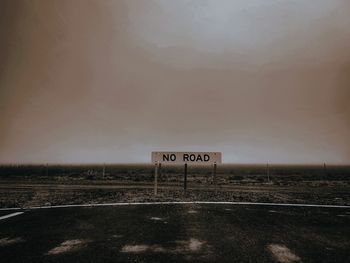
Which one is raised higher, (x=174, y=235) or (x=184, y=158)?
(x=184, y=158)

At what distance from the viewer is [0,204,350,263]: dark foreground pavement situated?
4.54 m

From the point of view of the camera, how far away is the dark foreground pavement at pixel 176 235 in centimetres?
454

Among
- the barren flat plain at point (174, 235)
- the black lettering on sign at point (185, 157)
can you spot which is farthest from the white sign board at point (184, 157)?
the barren flat plain at point (174, 235)

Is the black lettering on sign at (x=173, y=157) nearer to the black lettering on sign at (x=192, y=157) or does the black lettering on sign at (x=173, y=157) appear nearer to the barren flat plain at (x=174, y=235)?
the black lettering on sign at (x=192, y=157)

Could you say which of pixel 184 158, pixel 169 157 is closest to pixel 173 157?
pixel 169 157

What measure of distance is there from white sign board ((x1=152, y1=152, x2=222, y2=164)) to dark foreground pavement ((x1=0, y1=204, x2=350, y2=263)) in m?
4.32

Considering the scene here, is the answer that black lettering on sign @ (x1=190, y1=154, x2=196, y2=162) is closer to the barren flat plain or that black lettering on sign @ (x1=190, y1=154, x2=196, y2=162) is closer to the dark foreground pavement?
the barren flat plain

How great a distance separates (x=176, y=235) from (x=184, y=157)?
25.0 ft

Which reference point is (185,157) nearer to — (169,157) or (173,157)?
(173,157)

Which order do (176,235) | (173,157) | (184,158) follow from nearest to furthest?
(176,235) → (173,157) → (184,158)

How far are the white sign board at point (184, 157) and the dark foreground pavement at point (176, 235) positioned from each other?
4.32 meters

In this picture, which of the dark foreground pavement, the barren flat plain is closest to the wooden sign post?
the barren flat plain

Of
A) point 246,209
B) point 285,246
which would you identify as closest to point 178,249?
point 285,246

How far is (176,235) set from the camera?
5805mm
